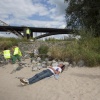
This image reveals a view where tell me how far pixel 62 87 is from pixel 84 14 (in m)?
18.3

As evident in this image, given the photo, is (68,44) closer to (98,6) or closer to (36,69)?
(36,69)

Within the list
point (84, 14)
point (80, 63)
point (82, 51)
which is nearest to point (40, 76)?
point (80, 63)

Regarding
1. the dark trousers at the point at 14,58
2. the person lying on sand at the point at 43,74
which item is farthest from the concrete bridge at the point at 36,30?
the person lying on sand at the point at 43,74

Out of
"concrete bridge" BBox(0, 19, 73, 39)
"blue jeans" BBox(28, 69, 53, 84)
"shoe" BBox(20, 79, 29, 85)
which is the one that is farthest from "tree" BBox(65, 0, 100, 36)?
"shoe" BBox(20, 79, 29, 85)

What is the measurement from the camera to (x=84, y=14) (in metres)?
28.2

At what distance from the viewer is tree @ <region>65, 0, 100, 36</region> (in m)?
25.8

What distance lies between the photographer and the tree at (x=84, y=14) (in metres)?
25.8

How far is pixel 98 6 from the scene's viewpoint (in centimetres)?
2575

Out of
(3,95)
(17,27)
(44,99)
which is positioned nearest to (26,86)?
(3,95)

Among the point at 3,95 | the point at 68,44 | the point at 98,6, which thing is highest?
the point at 98,6

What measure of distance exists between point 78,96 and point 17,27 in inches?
1264

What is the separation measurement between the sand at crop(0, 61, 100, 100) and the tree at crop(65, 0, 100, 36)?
1199cm

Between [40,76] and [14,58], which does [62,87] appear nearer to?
[40,76]

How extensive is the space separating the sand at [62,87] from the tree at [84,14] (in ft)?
39.3
